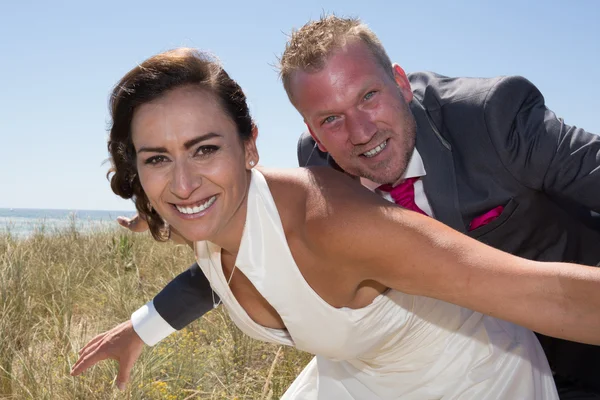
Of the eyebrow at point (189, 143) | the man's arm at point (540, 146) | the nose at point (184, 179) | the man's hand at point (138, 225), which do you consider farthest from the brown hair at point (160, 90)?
the man's arm at point (540, 146)

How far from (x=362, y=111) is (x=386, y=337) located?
1.11 metres

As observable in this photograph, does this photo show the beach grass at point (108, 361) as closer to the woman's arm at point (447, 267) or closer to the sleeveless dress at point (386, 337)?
the sleeveless dress at point (386, 337)

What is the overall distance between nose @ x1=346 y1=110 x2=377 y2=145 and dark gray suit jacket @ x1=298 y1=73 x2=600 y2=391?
0.78ft

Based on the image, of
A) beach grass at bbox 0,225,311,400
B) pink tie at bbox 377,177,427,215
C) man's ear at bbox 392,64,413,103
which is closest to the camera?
pink tie at bbox 377,177,427,215

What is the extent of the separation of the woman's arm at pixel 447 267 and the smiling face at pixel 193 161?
0.39 m

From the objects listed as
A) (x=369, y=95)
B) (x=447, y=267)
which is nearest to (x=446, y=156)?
(x=369, y=95)

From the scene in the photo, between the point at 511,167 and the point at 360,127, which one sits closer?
the point at 511,167

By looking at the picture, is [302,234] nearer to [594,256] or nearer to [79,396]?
[594,256]

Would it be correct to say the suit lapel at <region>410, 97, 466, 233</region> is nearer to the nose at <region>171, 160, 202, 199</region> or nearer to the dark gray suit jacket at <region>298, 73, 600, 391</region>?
the dark gray suit jacket at <region>298, 73, 600, 391</region>

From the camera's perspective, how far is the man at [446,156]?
8.30 ft

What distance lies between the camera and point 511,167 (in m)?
2.55

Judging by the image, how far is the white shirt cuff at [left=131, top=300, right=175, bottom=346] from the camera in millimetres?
3154

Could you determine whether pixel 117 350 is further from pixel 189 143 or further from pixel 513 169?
pixel 513 169

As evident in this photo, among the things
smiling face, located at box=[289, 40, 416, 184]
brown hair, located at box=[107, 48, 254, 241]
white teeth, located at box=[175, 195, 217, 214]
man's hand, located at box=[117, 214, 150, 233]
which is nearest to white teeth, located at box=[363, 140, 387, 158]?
smiling face, located at box=[289, 40, 416, 184]
